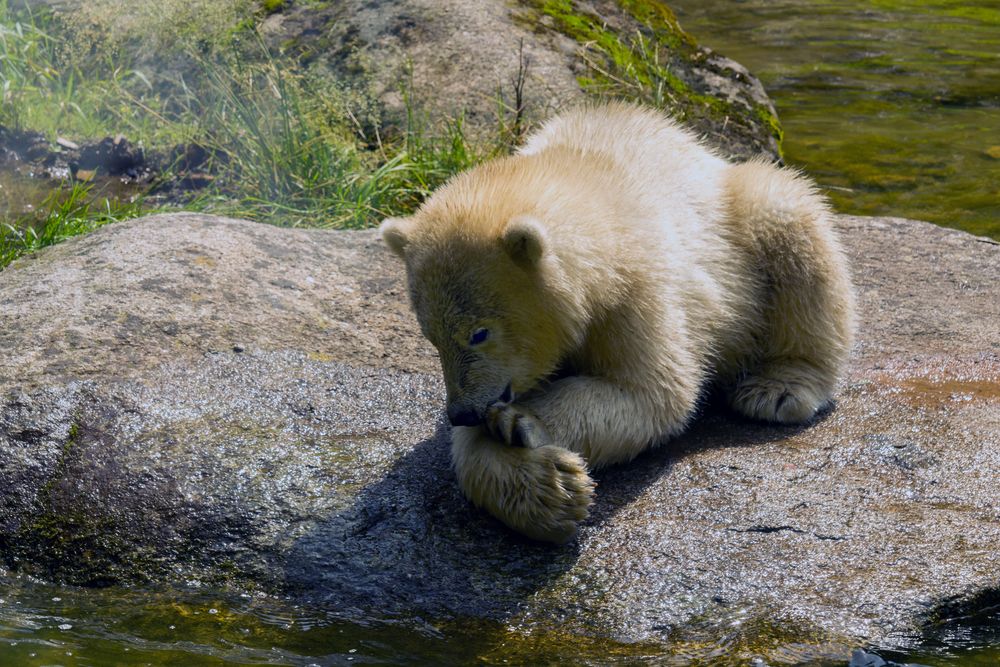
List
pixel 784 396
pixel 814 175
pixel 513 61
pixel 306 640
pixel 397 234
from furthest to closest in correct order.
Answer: pixel 814 175
pixel 513 61
pixel 784 396
pixel 397 234
pixel 306 640

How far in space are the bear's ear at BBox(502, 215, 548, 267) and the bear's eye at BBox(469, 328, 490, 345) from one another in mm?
283

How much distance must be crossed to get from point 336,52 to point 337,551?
614 centimetres

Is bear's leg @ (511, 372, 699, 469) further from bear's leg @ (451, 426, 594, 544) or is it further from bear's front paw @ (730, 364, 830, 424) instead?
bear's front paw @ (730, 364, 830, 424)

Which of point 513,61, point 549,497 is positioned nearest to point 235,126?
point 513,61

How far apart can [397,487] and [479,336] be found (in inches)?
25.5

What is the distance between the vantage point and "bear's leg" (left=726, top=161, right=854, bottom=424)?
4.98 meters

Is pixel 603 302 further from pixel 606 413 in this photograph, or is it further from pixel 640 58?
Result: pixel 640 58

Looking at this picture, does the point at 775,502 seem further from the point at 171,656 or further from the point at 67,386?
the point at 67,386

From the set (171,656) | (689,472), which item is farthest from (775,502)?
(171,656)

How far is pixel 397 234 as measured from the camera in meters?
4.27

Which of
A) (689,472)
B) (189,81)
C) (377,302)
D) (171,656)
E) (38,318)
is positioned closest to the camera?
(171,656)

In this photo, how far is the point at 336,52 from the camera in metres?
9.19

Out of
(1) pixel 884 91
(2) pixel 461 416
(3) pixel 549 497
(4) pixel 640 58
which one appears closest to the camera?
(3) pixel 549 497

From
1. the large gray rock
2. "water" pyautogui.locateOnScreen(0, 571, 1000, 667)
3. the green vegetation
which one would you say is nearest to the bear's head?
the large gray rock
